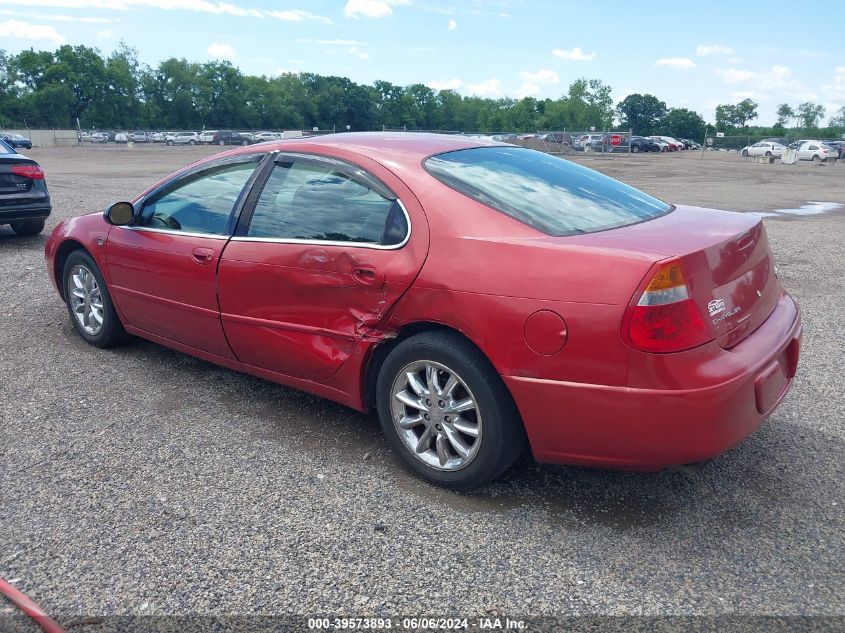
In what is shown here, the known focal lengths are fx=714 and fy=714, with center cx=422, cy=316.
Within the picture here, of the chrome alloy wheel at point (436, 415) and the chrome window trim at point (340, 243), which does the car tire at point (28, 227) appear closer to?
the chrome window trim at point (340, 243)

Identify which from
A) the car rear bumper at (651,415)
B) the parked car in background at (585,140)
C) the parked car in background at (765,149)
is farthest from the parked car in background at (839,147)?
the car rear bumper at (651,415)

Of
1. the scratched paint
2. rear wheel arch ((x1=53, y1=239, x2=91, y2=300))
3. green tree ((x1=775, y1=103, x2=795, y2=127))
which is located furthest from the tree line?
rear wheel arch ((x1=53, y1=239, x2=91, y2=300))

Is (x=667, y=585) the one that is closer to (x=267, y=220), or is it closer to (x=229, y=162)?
(x=267, y=220)

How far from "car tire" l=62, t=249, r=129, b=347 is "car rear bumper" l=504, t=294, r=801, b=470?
3.18 meters

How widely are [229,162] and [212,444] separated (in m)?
1.59

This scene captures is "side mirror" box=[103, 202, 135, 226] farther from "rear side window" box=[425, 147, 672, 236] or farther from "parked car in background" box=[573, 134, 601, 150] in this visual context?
"parked car in background" box=[573, 134, 601, 150]

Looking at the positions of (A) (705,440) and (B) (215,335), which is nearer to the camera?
(A) (705,440)

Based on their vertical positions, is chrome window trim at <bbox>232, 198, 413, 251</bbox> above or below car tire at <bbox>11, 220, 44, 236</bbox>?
above

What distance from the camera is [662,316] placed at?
8.39 feet

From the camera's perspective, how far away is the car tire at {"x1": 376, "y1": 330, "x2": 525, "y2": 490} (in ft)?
9.53

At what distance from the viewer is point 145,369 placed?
4.62m

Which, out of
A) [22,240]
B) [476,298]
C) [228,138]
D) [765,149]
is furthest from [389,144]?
[228,138]

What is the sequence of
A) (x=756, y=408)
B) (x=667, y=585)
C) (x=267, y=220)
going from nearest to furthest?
1. (x=667, y=585)
2. (x=756, y=408)
3. (x=267, y=220)

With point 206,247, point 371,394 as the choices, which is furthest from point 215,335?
point 371,394
